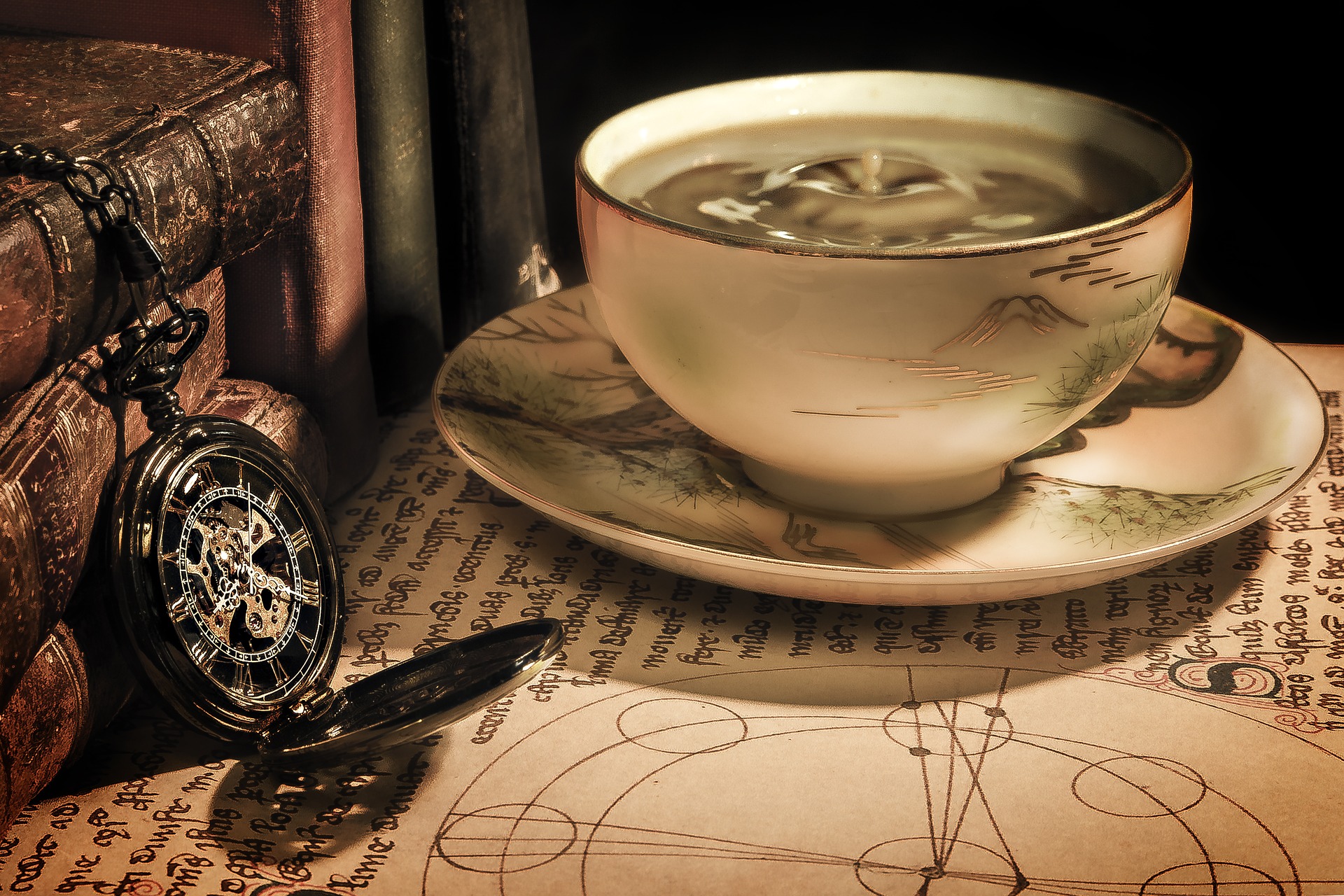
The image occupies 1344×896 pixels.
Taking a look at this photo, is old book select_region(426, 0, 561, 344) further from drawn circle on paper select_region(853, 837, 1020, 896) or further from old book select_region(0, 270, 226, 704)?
drawn circle on paper select_region(853, 837, 1020, 896)

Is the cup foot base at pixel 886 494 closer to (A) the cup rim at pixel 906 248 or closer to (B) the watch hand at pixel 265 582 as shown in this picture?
(A) the cup rim at pixel 906 248

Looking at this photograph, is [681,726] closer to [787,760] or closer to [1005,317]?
[787,760]

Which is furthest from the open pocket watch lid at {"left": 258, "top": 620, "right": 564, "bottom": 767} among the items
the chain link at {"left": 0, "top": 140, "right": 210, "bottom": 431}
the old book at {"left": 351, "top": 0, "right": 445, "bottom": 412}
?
the old book at {"left": 351, "top": 0, "right": 445, "bottom": 412}

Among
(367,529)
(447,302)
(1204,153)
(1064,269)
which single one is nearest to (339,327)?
(367,529)

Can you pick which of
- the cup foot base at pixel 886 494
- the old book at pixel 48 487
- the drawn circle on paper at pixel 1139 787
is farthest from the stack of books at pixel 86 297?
the drawn circle on paper at pixel 1139 787

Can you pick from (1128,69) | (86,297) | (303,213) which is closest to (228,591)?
(86,297)

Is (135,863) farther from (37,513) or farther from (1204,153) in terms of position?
(1204,153)
